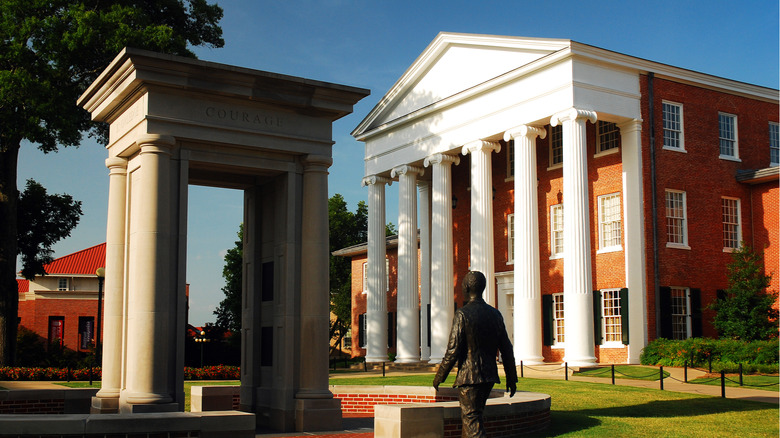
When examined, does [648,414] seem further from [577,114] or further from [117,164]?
[577,114]

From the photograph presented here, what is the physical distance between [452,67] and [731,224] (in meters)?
14.0

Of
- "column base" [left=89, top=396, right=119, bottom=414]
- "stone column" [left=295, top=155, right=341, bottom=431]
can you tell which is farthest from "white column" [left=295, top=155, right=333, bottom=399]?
"column base" [left=89, top=396, right=119, bottom=414]

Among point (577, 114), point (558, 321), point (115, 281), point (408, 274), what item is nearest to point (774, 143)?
point (577, 114)

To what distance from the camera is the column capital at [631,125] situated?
105 ft

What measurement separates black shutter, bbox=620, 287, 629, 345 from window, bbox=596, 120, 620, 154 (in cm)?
592

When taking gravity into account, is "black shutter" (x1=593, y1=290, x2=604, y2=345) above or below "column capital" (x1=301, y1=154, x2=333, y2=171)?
below

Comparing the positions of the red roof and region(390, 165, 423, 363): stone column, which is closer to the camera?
region(390, 165, 423, 363): stone column

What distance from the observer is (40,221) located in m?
35.6

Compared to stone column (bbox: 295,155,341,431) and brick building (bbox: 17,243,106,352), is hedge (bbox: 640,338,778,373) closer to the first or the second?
stone column (bbox: 295,155,341,431)

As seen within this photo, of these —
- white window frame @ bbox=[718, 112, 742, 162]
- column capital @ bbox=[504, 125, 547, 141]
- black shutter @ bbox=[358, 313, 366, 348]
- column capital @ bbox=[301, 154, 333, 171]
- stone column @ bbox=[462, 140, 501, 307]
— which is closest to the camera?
column capital @ bbox=[301, 154, 333, 171]

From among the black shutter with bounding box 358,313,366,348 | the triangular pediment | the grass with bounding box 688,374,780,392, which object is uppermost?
the triangular pediment

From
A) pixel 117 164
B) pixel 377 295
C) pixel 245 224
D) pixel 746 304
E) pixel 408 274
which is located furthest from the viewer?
pixel 377 295

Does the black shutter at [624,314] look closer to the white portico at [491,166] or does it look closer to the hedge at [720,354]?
the white portico at [491,166]

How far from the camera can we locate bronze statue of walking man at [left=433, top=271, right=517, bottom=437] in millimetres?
9906
